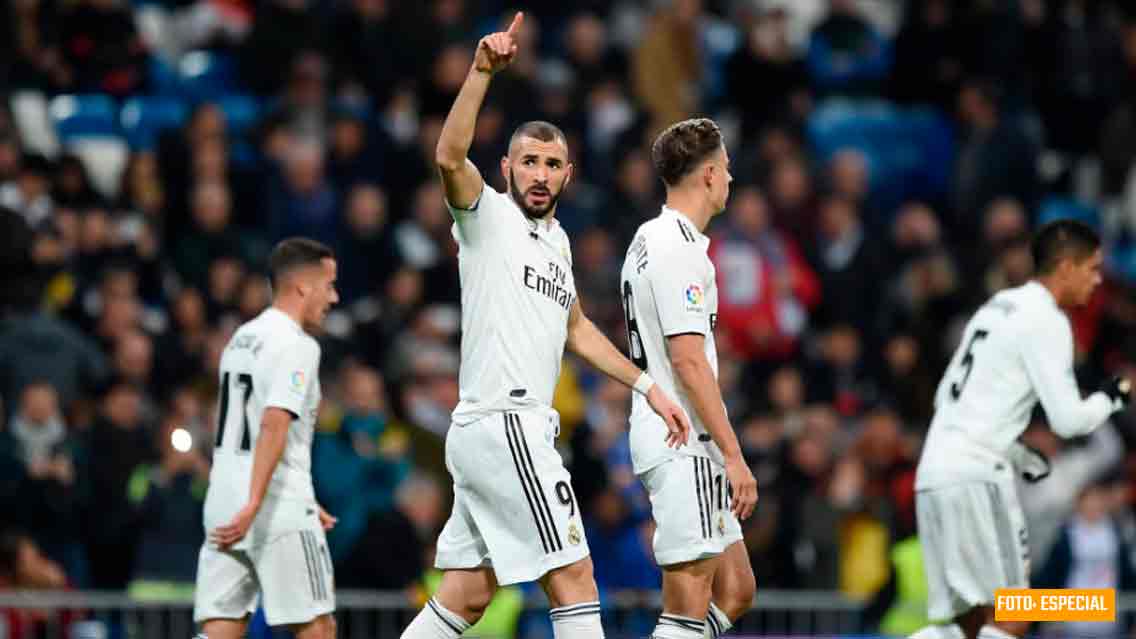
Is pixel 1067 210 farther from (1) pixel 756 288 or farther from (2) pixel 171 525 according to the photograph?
(2) pixel 171 525

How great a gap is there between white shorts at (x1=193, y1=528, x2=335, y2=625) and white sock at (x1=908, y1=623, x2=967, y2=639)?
2904mm

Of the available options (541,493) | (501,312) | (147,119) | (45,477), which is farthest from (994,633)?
(147,119)

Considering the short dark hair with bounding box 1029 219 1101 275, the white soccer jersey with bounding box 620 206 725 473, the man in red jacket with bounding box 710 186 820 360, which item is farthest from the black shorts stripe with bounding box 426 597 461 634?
the man in red jacket with bounding box 710 186 820 360

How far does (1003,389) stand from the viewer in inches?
403

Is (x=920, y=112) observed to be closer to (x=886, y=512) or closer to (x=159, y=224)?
(x=886, y=512)

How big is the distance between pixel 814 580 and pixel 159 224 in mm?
5591

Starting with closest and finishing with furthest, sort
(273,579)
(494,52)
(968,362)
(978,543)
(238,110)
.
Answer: (494,52), (273,579), (978,543), (968,362), (238,110)

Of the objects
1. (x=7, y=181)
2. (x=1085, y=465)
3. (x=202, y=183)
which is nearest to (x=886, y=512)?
(x=1085, y=465)

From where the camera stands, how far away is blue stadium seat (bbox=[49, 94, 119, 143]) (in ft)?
55.7

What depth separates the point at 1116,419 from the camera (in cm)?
1642

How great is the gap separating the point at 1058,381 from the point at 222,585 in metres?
4.09

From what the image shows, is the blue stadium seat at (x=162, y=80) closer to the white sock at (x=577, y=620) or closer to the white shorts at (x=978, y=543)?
the white shorts at (x=978, y=543)

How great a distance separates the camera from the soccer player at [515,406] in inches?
340

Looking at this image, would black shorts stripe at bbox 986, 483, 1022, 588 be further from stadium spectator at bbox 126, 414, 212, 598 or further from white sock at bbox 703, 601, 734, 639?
stadium spectator at bbox 126, 414, 212, 598
